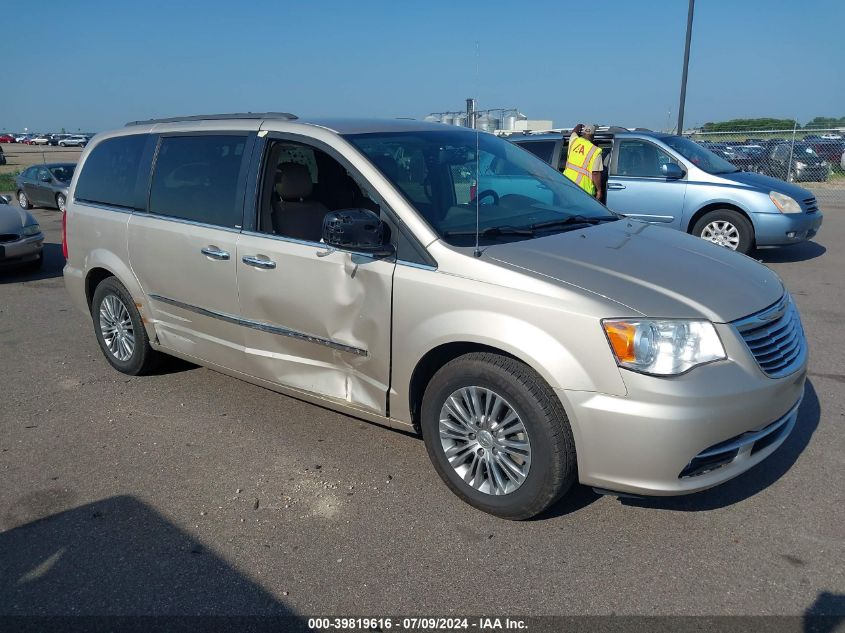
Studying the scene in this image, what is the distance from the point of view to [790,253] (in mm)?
10641

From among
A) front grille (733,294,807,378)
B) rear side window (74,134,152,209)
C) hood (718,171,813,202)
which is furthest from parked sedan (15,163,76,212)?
front grille (733,294,807,378)

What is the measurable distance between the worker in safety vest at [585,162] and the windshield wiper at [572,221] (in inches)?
186

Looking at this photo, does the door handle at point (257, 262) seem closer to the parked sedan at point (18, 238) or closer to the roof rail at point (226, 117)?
the roof rail at point (226, 117)

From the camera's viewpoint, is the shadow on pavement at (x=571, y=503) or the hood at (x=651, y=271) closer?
the hood at (x=651, y=271)

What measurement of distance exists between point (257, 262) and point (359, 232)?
90 centimetres

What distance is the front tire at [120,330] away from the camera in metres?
5.24

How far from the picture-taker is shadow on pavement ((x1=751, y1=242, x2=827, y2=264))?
1012 centimetres

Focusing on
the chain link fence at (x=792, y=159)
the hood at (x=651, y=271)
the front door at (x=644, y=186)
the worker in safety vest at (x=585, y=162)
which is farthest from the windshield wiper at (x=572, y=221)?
the chain link fence at (x=792, y=159)

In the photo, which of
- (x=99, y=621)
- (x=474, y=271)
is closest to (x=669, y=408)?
(x=474, y=271)

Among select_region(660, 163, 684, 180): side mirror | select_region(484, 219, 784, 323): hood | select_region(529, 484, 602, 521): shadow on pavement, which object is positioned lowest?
select_region(529, 484, 602, 521): shadow on pavement

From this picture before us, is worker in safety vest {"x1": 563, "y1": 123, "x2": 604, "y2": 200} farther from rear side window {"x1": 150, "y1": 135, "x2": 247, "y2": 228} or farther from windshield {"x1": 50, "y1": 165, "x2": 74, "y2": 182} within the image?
windshield {"x1": 50, "y1": 165, "x2": 74, "y2": 182}

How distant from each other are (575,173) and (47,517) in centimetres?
735

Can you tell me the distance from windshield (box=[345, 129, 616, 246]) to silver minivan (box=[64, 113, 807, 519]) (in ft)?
0.06

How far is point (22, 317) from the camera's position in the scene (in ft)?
25.0
